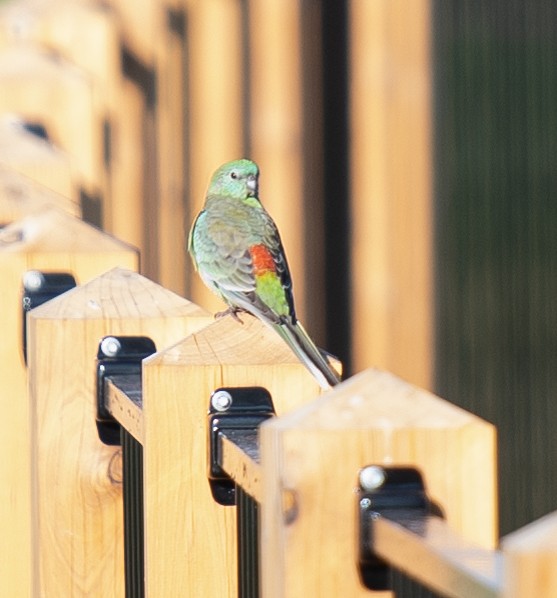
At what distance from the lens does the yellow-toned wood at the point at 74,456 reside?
72.2 inches

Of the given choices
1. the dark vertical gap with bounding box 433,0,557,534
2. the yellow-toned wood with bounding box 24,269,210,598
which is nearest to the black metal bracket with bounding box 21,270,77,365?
the yellow-toned wood with bounding box 24,269,210,598

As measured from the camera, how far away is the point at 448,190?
7.45ft

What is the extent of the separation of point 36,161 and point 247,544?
164 centimetres

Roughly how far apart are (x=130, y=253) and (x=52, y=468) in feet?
1.33

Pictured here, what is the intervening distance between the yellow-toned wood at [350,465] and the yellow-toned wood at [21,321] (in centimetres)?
111

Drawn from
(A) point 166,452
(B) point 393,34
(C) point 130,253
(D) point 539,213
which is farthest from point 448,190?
(A) point 166,452

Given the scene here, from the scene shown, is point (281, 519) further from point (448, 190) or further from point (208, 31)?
point (208, 31)

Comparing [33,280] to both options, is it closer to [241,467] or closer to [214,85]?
[241,467]

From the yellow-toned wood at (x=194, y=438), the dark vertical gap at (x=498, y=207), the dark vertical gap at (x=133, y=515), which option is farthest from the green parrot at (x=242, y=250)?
the yellow-toned wood at (x=194, y=438)

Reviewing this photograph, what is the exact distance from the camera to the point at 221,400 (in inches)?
56.4

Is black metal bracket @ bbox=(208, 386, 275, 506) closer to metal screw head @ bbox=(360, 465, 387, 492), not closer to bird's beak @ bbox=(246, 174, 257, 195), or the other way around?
metal screw head @ bbox=(360, 465, 387, 492)

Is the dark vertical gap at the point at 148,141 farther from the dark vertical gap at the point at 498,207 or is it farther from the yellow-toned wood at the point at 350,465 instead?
the yellow-toned wood at the point at 350,465

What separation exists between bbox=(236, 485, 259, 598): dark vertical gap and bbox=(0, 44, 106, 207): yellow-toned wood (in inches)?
72.1

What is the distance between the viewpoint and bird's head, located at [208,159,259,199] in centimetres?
318
